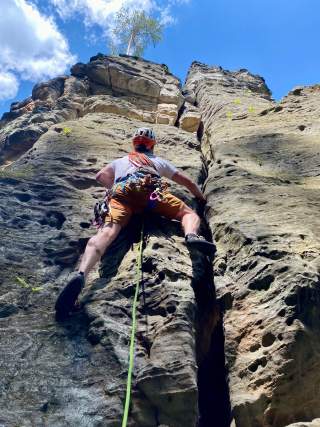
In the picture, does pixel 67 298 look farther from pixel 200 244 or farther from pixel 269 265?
pixel 269 265

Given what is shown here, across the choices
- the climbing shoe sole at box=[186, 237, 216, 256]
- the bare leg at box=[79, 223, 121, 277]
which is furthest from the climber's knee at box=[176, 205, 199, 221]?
the bare leg at box=[79, 223, 121, 277]

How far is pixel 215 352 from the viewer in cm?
568

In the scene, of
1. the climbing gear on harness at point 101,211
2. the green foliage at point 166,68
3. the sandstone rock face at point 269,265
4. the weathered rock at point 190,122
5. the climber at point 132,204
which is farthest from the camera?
the green foliage at point 166,68

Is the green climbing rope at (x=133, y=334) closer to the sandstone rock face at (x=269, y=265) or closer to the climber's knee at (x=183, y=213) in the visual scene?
the climber's knee at (x=183, y=213)

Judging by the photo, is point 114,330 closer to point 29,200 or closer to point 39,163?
point 29,200

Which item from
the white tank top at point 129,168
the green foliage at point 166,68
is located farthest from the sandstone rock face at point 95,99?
the white tank top at point 129,168

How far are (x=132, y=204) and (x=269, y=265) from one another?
83.4 inches

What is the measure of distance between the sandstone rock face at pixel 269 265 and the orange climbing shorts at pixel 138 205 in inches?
24.2

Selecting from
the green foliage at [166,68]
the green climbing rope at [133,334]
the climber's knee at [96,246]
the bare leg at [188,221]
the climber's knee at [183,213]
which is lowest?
the green climbing rope at [133,334]

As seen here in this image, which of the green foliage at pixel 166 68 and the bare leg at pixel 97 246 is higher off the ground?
the green foliage at pixel 166 68

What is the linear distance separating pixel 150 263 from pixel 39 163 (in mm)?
3696

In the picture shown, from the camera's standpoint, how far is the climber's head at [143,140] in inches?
312

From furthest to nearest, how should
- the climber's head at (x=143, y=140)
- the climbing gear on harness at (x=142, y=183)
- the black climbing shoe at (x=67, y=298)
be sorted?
the climber's head at (x=143, y=140)
the climbing gear on harness at (x=142, y=183)
the black climbing shoe at (x=67, y=298)

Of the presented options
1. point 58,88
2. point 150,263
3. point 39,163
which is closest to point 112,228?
point 150,263
